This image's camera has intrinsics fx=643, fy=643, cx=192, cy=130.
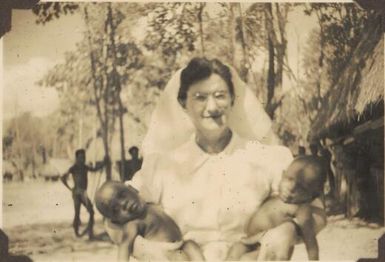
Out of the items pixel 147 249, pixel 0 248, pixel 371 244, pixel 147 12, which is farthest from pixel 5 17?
pixel 371 244

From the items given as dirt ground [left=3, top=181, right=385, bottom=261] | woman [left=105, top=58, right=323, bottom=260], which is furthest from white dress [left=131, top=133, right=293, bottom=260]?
dirt ground [left=3, top=181, right=385, bottom=261]

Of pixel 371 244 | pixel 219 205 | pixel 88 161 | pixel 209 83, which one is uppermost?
pixel 209 83

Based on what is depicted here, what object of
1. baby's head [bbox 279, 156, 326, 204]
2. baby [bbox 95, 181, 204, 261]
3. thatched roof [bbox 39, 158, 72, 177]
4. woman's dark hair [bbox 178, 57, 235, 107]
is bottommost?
baby [bbox 95, 181, 204, 261]

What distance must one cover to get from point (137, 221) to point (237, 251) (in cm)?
42

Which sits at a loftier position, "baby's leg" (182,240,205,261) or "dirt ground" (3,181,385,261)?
"dirt ground" (3,181,385,261)

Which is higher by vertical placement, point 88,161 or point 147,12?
point 147,12

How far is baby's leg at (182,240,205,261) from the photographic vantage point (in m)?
2.55

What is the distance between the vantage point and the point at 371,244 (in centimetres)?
264

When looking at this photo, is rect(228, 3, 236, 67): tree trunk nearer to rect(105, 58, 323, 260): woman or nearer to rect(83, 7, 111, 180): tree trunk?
rect(105, 58, 323, 260): woman

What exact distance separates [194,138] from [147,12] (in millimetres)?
541

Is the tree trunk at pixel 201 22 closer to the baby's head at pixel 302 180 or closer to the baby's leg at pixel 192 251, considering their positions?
the baby's head at pixel 302 180

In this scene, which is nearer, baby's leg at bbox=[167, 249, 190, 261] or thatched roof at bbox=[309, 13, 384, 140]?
baby's leg at bbox=[167, 249, 190, 261]

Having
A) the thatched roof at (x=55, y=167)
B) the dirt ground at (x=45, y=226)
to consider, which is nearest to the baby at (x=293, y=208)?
the dirt ground at (x=45, y=226)

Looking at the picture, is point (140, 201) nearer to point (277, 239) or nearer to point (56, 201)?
point (56, 201)
